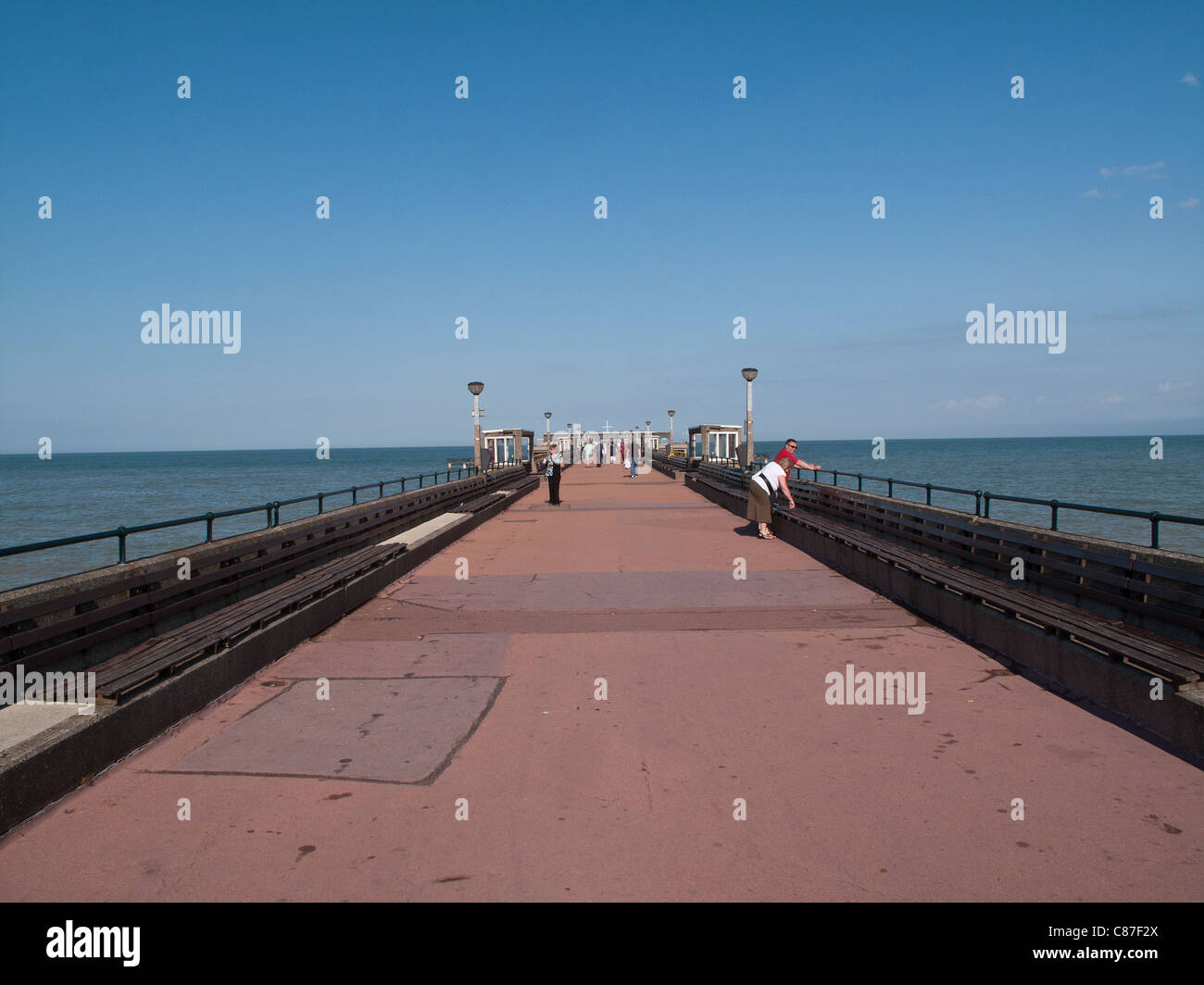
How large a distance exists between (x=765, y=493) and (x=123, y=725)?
12648 mm

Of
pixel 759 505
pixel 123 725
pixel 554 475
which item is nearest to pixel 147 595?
pixel 123 725

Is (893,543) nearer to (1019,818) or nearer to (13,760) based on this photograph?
(1019,818)

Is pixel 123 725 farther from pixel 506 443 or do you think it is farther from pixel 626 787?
pixel 506 443

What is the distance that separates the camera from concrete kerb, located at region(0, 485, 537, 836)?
4.49 meters

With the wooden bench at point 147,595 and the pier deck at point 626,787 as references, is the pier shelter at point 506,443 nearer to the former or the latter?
the wooden bench at point 147,595

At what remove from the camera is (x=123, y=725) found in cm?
539

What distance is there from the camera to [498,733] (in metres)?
5.87

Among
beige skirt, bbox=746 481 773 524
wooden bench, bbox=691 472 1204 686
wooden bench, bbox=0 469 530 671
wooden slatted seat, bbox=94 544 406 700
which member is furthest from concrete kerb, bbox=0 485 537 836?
beige skirt, bbox=746 481 773 524

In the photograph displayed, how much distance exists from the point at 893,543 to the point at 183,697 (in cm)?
971

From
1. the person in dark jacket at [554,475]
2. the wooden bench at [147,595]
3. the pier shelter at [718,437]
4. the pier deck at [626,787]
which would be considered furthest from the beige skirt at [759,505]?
the pier shelter at [718,437]

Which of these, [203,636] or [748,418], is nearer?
[203,636]

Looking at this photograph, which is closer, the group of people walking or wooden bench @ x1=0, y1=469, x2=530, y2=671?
wooden bench @ x1=0, y1=469, x2=530, y2=671

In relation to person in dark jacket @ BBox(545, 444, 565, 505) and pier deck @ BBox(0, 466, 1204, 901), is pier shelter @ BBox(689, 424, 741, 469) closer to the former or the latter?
person in dark jacket @ BBox(545, 444, 565, 505)
